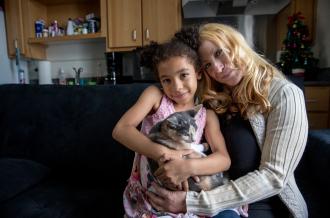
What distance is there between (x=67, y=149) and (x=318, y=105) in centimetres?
192

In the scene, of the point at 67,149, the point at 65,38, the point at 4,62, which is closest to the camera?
the point at 67,149

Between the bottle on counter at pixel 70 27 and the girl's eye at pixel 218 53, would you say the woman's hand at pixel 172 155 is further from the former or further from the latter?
the bottle on counter at pixel 70 27

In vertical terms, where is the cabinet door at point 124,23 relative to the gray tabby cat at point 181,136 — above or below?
above

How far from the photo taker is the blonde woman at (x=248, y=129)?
765 millimetres

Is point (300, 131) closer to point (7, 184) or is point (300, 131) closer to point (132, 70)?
point (7, 184)

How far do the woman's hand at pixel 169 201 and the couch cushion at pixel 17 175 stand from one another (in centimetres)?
65

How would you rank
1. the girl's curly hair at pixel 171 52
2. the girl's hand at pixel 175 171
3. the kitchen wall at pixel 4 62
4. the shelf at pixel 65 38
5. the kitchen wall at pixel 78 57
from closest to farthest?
1. the girl's hand at pixel 175 171
2. the girl's curly hair at pixel 171 52
3. the shelf at pixel 65 38
4. the kitchen wall at pixel 4 62
5. the kitchen wall at pixel 78 57

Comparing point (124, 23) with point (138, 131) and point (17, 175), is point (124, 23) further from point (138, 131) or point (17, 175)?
point (138, 131)

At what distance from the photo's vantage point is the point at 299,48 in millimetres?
2342

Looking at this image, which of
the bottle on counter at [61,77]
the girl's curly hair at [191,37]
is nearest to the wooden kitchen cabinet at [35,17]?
the bottle on counter at [61,77]

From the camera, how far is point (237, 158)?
0.85 m

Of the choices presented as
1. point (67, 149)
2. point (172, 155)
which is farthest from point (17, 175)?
point (172, 155)

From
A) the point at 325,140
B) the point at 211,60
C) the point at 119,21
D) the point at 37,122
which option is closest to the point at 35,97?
the point at 37,122

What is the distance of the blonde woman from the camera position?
76 cm
